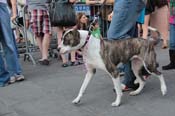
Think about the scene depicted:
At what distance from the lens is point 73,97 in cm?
582

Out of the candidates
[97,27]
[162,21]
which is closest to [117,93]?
[97,27]

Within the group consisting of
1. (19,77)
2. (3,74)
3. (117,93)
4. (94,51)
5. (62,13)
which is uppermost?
(62,13)

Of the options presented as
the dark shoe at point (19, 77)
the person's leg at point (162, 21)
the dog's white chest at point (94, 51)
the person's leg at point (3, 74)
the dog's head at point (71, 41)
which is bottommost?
the dark shoe at point (19, 77)

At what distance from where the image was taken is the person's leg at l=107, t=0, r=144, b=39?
5.44 metres

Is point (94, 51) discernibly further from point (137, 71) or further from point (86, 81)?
point (137, 71)

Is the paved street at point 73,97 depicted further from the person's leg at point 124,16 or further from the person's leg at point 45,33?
the person's leg at point 45,33

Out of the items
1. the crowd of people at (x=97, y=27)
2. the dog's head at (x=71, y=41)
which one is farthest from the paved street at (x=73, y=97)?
the dog's head at (x=71, y=41)

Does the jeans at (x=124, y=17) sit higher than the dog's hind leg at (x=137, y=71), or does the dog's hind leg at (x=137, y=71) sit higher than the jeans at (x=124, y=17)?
the jeans at (x=124, y=17)

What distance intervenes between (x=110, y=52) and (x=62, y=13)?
3.13 m

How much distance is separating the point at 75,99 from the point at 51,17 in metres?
3.07

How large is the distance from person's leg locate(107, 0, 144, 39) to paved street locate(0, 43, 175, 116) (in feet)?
3.02

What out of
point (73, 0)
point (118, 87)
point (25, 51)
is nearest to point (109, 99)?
point (118, 87)

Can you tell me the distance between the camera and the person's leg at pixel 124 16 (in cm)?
544

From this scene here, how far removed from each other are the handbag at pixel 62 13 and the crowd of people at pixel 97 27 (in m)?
0.17
